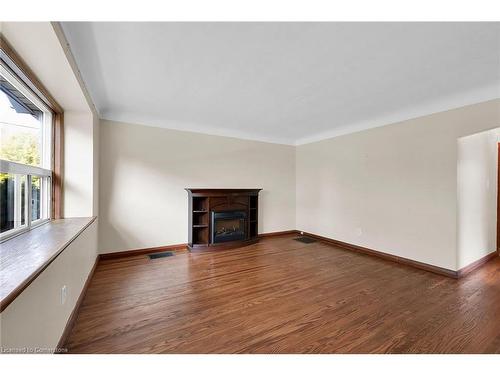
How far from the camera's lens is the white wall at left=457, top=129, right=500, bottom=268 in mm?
2797

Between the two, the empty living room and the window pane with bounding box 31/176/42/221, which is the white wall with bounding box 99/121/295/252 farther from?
Answer: the window pane with bounding box 31/176/42/221

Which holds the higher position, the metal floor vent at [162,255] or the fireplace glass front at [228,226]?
the fireplace glass front at [228,226]

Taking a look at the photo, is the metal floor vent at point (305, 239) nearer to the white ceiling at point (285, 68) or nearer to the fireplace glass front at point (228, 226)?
the fireplace glass front at point (228, 226)

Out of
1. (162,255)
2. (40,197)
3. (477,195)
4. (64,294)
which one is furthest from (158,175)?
(477,195)

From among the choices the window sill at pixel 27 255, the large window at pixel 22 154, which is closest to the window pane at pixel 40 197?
the large window at pixel 22 154

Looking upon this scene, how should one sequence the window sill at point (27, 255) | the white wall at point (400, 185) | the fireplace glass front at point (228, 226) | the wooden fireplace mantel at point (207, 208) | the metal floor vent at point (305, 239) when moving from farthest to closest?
the metal floor vent at point (305, 239)
the fireplace glass front at point (228, 226)
the wooden fireplace mantel at point (207, 208)
the white wall at point (400, 185)
the window sill at point (27, 255)

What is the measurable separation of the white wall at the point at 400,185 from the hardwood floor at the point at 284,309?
18.5 inches

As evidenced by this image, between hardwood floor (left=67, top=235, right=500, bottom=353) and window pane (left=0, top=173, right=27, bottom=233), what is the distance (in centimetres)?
96

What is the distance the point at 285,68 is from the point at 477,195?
137 inches

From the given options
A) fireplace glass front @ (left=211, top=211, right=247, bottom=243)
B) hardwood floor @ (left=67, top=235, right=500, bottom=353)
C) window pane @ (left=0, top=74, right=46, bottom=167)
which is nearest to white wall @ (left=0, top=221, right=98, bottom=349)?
hardwood floor @ (left=67, top=235, right=500, bottom=353)

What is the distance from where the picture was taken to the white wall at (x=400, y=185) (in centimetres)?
275

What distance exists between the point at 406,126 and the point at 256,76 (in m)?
2.57
